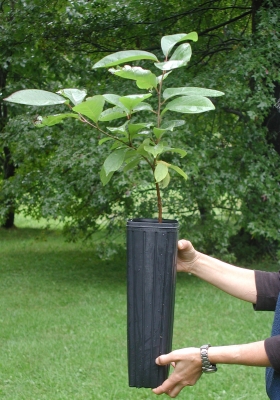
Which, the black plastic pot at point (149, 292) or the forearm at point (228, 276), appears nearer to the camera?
the black plastic pot at point (149, 292)

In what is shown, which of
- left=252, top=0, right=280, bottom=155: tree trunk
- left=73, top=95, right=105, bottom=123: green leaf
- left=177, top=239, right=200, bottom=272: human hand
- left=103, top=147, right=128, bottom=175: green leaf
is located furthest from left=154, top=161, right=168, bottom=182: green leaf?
left=252, top=0, right=280, bottom=155: tree trunk

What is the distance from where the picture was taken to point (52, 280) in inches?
347

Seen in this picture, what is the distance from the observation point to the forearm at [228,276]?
2.28 meters

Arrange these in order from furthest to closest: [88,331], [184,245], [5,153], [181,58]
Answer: [5,153] → [88,331] → [184,245] → [181,58]

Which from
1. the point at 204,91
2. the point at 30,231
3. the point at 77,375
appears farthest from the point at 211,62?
the point at 30,231

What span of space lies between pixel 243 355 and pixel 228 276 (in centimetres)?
51

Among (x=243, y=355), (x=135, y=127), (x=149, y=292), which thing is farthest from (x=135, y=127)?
(x=243, y=355)

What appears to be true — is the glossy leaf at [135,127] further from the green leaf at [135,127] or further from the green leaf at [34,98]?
the green leaf at [34,98]

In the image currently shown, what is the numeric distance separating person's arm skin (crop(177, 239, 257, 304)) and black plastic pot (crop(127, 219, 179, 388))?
1.35 feet

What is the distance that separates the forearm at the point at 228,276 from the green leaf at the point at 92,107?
0.78 metres

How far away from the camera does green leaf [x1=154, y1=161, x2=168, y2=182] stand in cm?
182

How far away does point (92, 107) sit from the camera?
1767mm

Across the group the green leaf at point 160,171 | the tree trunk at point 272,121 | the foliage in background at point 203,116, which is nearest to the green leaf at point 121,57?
the green leaf at point 160,171

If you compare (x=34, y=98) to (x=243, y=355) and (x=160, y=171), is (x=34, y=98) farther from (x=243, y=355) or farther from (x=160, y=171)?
(x=243, y=355)
